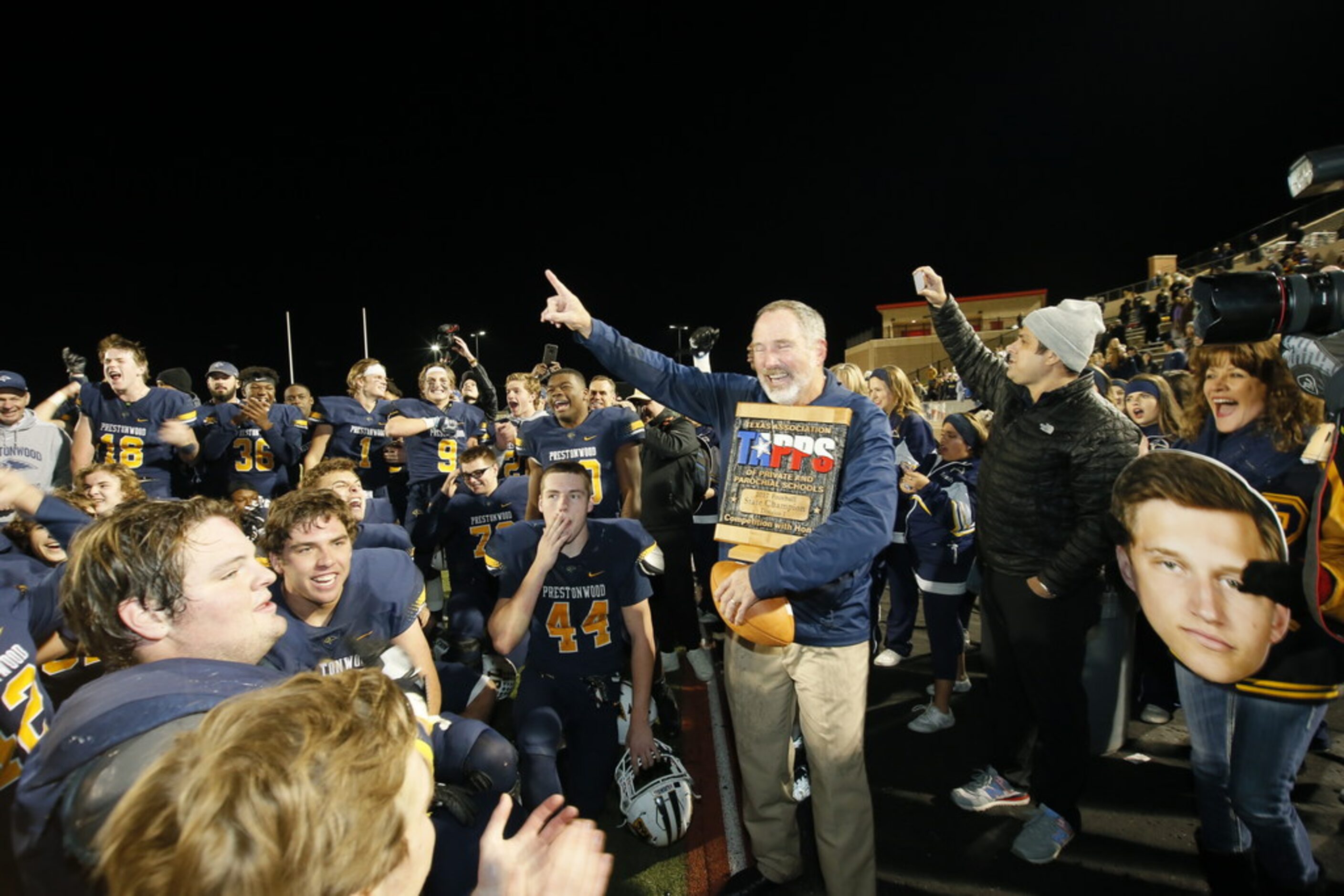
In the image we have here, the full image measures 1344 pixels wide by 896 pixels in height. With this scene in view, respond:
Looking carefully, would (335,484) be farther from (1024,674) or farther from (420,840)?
(1024,674)

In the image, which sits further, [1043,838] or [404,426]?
[404,426]

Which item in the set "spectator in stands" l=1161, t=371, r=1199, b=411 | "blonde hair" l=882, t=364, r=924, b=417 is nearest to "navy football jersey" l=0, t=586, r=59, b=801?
"blonde hair" l=882, t=364, r=924, b=417

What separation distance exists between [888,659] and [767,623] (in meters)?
3.22

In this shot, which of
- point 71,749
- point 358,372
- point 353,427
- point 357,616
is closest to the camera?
point 71,749

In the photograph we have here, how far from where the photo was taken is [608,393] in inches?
311

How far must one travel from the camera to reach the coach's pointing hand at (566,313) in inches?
113

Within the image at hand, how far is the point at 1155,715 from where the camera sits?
4.13 m

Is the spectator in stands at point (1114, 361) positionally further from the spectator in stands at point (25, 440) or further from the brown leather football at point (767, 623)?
the spectator in stands at point (25, 440)

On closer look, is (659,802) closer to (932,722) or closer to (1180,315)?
(932,722)

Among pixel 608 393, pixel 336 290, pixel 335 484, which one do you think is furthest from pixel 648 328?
pixel 335 484

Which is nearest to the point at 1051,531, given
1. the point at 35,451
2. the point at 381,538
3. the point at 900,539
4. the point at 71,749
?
the point at 900,539

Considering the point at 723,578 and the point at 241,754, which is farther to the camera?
the point at 723,578

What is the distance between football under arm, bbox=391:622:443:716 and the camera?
2.94m

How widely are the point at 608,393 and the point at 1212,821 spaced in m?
6.51
